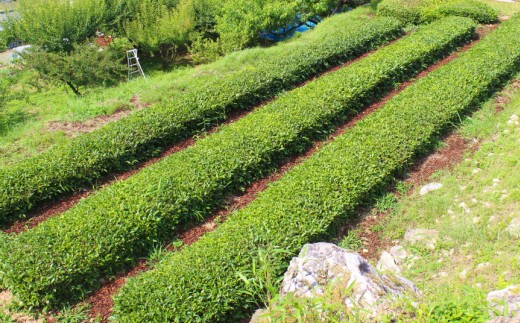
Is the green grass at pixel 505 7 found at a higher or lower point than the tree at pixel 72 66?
lower

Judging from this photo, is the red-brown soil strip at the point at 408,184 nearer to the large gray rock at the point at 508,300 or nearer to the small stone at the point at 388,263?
the small stone at the point at 388,263

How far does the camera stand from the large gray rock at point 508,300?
376cm

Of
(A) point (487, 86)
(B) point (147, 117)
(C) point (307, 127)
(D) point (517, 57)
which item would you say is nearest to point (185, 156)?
(B) point (147, 117)

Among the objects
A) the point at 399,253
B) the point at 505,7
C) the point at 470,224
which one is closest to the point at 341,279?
the point at 399,253

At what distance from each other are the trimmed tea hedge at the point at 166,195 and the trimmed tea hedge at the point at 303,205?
706mm

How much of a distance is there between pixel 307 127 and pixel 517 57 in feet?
20.0

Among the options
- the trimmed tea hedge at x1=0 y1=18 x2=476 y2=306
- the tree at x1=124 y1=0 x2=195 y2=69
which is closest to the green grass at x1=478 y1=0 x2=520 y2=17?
the trimmed tea hedge at x1=0 y1=18 x2=476 y2=306

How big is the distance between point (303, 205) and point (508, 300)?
2997 mm

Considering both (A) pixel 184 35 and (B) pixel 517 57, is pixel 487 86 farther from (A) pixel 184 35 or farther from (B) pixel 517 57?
(A) pixel 184 35

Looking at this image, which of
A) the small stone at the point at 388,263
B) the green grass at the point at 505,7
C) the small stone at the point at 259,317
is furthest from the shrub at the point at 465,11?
the small stone at the point at 259,317

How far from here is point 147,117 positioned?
9.20m

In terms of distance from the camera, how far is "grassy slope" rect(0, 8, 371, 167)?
31.1ft

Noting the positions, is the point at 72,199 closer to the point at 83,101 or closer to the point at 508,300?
the point at 83,101

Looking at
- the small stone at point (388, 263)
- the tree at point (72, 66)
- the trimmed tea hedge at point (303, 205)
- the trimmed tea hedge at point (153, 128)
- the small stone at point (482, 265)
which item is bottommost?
the small stone at point (388, 263)
